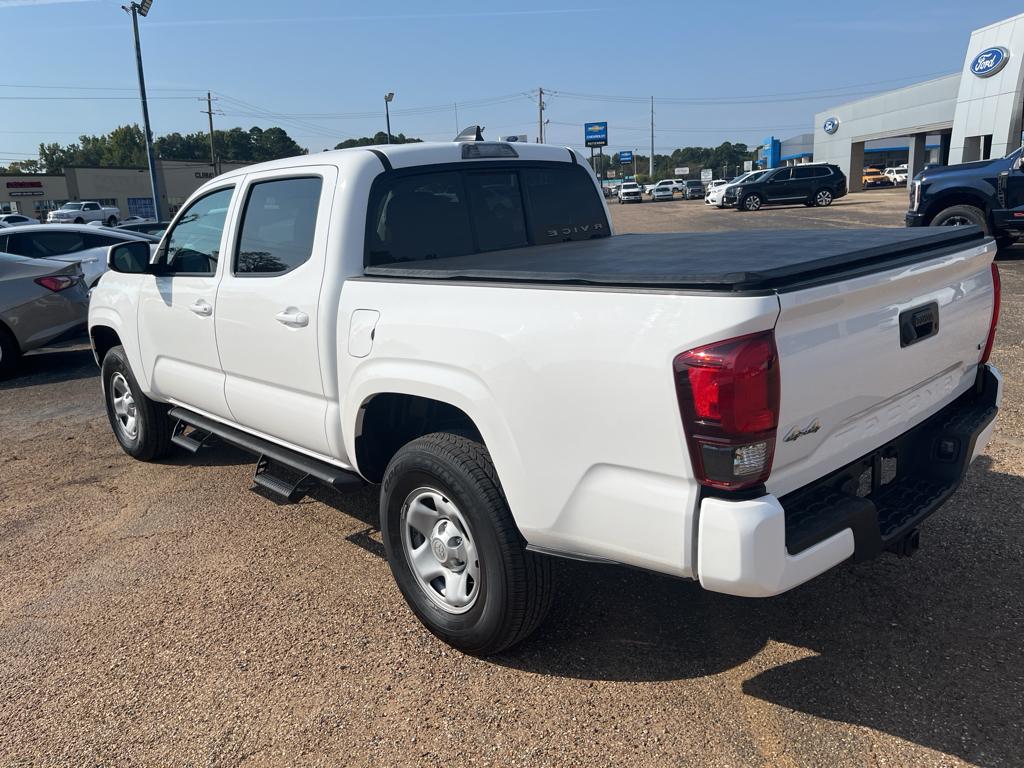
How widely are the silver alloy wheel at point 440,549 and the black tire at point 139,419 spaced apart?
2.97m

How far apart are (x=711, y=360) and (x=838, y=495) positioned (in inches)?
30.2

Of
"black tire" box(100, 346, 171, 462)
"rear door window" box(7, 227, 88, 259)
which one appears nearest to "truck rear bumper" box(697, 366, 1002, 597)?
"black tire" box(100, 346, 171, 462)

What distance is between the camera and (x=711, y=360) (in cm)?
216

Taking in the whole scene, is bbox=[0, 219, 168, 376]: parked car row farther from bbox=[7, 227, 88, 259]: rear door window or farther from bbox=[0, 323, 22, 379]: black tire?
bbox=[7, 227, 88, 259]: rear door window

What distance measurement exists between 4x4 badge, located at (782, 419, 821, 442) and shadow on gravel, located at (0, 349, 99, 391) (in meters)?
8.80

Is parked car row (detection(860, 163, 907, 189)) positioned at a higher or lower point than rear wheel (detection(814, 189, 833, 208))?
higher

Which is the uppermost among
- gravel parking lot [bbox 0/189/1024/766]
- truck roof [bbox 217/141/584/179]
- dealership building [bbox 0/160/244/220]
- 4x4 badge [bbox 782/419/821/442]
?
dealership building [bbox 0/160/244/220]

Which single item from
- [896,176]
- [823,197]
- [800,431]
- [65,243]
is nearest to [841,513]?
[800,431]

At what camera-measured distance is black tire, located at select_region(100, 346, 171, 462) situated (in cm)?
545

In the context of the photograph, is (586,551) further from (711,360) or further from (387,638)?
(387,638)

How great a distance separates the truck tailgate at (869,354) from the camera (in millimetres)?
2299

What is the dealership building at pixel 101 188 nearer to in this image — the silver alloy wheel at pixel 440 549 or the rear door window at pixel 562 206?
the rear door window at pixel 562 206

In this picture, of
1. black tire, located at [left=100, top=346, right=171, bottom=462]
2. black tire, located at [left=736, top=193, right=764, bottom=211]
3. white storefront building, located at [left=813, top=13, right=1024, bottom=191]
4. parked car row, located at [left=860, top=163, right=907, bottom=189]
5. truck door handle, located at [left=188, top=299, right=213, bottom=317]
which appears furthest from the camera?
parked car row, located at [left=860, top=163, right=907, bottom=189]

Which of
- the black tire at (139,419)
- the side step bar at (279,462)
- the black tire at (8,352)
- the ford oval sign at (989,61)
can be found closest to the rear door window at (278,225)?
the side step bar at (279,462)
